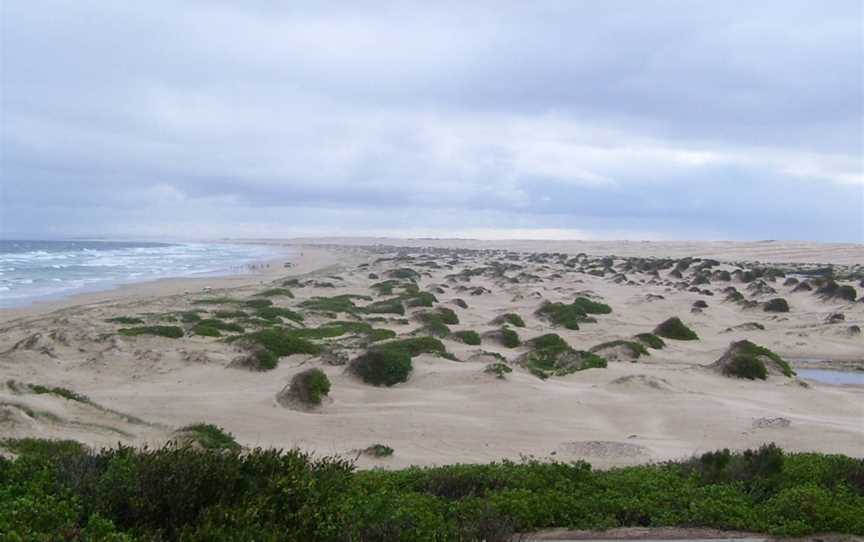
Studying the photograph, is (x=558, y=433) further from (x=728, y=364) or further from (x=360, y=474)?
(x=728, y=364)

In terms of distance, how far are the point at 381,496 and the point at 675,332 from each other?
1545 centimetres

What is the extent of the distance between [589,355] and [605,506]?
30.9 ft

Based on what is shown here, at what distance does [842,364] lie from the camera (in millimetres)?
17203

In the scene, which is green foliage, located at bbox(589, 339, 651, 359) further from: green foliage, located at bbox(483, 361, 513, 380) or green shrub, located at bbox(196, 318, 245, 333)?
green shrub, located at bbox(196, 318, 245, 333)

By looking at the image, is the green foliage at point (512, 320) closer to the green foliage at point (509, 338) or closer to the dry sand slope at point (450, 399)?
the dry sand slope at point (450, 399)

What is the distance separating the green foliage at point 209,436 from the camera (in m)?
8.41

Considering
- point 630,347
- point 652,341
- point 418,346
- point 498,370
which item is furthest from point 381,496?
point 652,341

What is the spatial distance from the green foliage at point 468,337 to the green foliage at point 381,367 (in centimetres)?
441

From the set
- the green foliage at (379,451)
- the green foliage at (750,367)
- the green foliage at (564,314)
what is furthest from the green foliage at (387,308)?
the green foliage at (379,451)

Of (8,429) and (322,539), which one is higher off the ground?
(322,539)

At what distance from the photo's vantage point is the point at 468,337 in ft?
58.5

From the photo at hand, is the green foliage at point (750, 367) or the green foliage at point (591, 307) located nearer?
the green foliage at point (750, 367)

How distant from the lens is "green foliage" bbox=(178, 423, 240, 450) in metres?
8.41

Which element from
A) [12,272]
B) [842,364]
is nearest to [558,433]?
[842,364]
